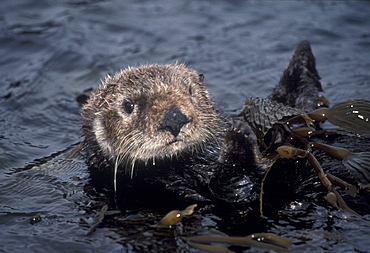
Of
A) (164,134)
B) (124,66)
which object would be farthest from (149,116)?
(124,66)

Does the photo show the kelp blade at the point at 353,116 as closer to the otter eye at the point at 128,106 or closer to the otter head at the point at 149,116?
the otter head at the point at 149,116

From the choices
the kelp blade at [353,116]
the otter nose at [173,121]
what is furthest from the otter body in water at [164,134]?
the kelp blade at [353,116]

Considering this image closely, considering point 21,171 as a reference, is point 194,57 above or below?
above

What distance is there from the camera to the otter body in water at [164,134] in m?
3.66

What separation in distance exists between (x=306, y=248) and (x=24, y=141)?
3.56m

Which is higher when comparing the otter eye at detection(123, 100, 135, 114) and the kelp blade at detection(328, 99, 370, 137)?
the otter eye at detection(123, 100, 135, 114)

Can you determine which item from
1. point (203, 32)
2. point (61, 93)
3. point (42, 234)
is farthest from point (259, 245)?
point (203, 32)

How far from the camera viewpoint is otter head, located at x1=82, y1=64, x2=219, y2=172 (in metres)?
3.62

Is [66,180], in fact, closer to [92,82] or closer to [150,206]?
[150,206]

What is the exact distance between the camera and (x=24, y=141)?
5.56 meters

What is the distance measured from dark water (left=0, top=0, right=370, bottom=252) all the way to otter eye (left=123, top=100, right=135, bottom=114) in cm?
84

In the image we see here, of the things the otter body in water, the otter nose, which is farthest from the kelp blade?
the otter nose

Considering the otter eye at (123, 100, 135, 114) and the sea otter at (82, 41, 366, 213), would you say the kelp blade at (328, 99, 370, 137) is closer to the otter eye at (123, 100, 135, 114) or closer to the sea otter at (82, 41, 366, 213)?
the sea otter at (82, 41, 366, 213)

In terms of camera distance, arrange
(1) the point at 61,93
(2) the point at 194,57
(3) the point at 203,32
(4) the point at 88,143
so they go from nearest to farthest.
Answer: (4) the point at 88,143
(1) the point at 61,93
(2) the point at 194,57
(3) the point at 203,32
